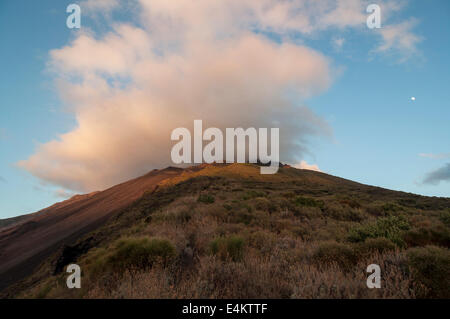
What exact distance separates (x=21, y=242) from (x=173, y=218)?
357ft

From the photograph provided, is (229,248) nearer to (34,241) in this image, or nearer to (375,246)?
(375,246)

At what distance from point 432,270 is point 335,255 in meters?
1.84

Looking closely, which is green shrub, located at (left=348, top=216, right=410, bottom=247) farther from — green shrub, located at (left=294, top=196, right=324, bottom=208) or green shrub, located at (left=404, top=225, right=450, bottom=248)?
green shrub, located at (left=294, top=196, right=324, bottom=208)

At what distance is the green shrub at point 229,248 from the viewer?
646 centimetres

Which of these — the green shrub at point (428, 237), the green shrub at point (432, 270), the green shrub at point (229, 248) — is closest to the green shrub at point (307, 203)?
the green shrub at point (428, 237)

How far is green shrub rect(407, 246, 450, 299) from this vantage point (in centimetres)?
420

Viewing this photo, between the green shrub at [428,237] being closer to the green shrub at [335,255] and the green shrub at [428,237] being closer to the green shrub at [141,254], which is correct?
the green shrub at [335,255]

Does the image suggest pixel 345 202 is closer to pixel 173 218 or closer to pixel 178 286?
pixel 173 218

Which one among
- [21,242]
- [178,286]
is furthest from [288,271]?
[21,242]

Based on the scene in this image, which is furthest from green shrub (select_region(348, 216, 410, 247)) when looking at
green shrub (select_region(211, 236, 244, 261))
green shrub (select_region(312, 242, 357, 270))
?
green shrub (select_region(211, 236, 244, 261))

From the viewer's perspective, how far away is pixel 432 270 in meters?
4.60

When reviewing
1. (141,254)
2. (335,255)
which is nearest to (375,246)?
(335,255)

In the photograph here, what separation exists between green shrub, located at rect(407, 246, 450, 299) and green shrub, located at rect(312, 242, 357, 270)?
47.7 inches
